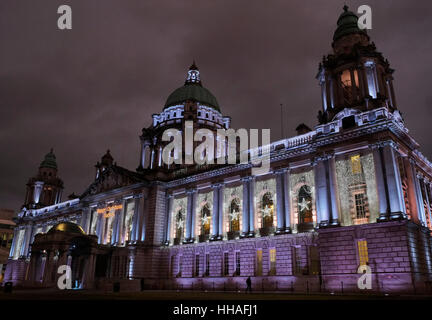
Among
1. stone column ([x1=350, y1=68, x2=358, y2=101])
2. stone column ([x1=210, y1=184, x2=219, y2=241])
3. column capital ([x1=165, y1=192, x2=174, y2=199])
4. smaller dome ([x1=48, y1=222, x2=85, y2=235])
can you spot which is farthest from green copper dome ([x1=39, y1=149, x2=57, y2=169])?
stone column ([x1=350, y1=68, x2=358, y2=101])

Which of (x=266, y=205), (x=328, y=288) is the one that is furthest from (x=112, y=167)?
(x=328, y=288)

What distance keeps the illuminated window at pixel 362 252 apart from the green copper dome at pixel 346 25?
25191 millimetres

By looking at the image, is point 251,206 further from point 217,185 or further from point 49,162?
point 49,162

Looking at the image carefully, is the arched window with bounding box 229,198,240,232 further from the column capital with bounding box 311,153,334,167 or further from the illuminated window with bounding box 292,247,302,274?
the column capital with bounding box 311,153,334,167

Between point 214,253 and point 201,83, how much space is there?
49457mm

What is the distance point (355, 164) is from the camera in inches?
1465

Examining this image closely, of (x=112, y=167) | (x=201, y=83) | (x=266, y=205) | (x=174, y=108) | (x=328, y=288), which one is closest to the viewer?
(x=328, y=288)

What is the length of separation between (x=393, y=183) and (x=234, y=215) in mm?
20417

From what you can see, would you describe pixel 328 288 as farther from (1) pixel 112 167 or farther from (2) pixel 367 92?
(1) pixel 112 167

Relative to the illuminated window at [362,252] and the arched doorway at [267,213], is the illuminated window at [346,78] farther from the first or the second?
the illuminated window at [362,252]

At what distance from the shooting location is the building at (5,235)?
337 ft

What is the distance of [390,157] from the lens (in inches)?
1358
